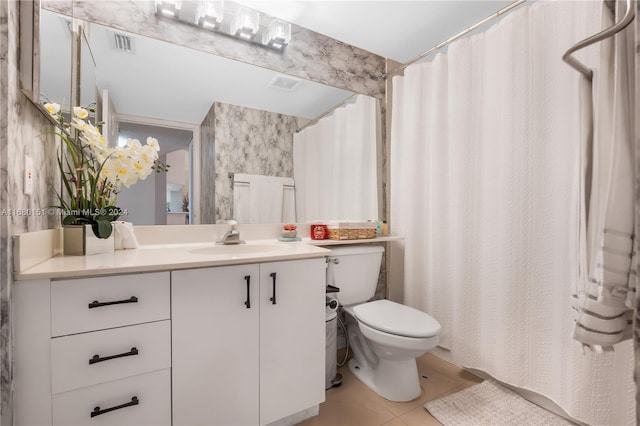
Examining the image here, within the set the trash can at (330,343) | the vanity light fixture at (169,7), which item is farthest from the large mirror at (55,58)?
the trash can at (330,343)

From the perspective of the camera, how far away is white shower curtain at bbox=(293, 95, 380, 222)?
1904 mm

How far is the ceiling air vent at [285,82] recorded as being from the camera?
5.94 feet

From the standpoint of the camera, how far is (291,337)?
4.05 ft

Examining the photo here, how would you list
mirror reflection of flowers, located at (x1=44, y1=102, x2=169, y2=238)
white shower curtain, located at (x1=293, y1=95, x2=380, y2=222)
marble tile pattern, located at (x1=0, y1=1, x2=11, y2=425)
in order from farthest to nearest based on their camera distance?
white shower curtain, located at (x1=293, y1=95, x2=380, y2=222)
mirror reflection of flowers, located at (x1=44, y1=102, x2=169, y2=238)
marble tile pattern, located at (x1=0, y1=1, x2=11, y2=425)

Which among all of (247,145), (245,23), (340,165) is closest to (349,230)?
(340,165)

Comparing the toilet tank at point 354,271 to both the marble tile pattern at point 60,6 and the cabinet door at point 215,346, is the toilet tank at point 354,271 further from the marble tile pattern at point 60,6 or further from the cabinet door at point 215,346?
the marble tile pattern at point 60,6

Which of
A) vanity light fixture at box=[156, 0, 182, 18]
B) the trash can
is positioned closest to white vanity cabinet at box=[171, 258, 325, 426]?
the trash can

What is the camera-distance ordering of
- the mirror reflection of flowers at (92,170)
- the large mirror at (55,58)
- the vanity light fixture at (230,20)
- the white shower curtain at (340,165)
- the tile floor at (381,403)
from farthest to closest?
the white shower curtain at (340,165)
the vanity light fixture at (230,20)
the tile floor at (381,403)
the mirror reflection of flowers at (92,170)
the large mirror at (55,58)

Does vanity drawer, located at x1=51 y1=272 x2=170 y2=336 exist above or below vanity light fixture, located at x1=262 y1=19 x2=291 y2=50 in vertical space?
below

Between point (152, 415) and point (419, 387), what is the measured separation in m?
1.30

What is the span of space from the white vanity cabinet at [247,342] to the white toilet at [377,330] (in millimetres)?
361

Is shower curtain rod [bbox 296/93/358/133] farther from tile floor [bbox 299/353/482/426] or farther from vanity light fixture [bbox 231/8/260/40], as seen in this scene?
tile floor [bbox 299/353/482/426]

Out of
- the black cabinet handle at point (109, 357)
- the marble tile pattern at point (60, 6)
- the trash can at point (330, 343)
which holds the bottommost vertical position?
the trash can at point (330, 343)

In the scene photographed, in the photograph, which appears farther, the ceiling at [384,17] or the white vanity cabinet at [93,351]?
the ceiling at [384,17]
